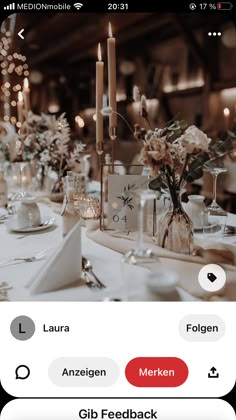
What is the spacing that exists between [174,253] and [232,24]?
0.28 metres

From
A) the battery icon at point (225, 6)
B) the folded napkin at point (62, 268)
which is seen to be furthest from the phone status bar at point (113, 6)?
the folded napkin at point (62, 268)

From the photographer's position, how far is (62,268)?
1.53 feet

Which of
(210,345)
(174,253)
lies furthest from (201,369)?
(174,253)

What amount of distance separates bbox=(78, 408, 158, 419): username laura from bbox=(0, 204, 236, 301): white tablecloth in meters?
0.11

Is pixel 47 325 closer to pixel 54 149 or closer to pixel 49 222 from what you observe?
pixel 49 222

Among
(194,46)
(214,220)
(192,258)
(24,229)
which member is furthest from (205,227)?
(194,46)

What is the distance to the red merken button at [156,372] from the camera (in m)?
0.42

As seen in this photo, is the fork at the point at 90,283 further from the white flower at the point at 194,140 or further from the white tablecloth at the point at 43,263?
the white flower at the point at 194,140

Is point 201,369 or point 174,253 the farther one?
point 174,253

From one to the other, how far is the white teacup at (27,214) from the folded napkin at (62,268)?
0.92 feet

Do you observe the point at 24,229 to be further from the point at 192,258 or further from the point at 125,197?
the point at 192,258

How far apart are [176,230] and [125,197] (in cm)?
12

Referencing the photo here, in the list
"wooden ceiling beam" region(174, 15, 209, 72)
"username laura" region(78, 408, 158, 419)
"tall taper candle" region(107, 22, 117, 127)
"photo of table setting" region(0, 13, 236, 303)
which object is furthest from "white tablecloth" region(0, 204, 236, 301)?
"wooden ceiling beam" region(174, 15, 209, 72)

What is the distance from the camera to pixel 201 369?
0.42 meters
